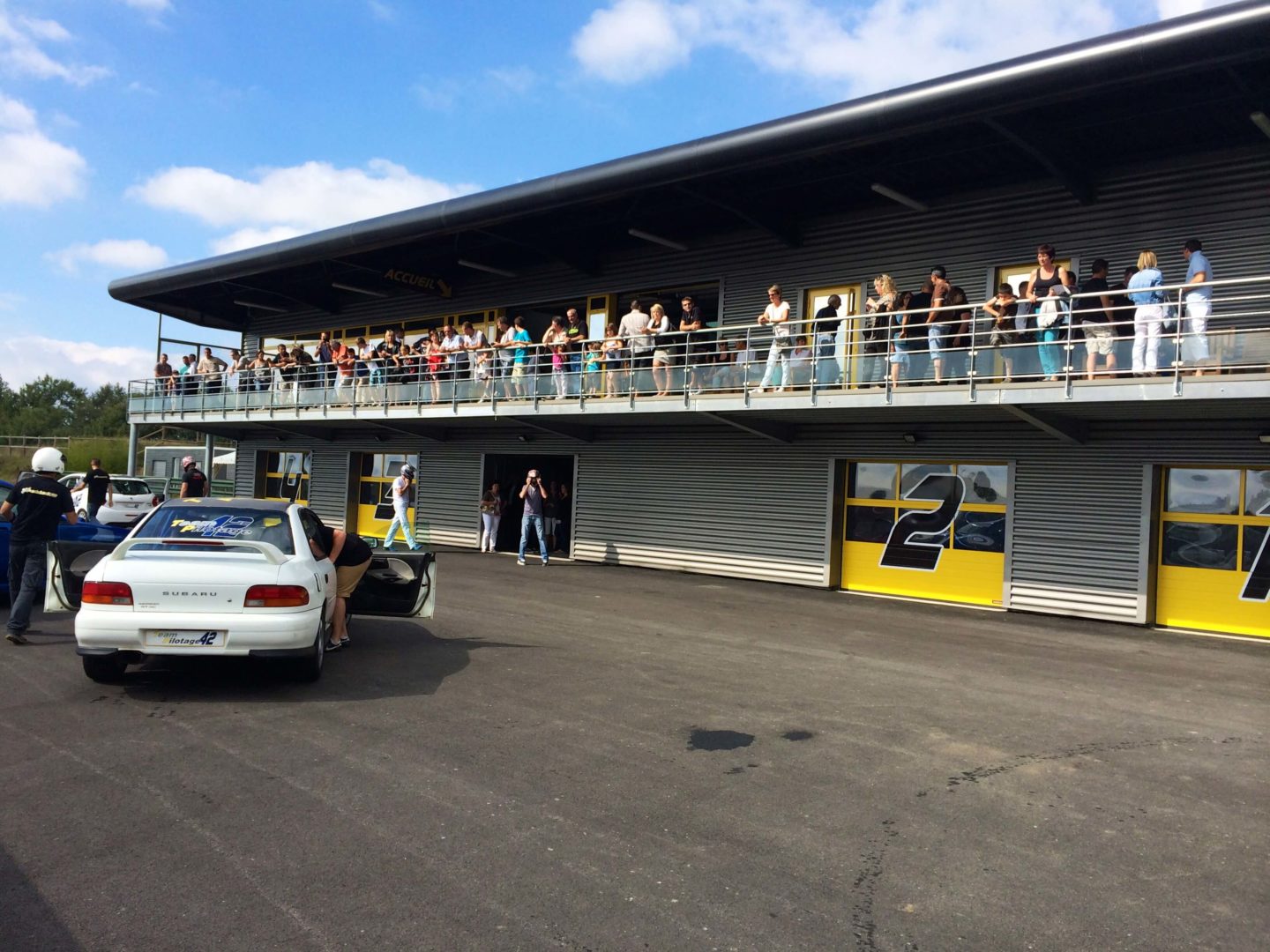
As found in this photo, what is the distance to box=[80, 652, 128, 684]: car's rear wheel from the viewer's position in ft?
23.5

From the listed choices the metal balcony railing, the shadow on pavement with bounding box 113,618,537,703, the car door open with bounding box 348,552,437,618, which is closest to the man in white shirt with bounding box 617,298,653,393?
the metal balcony railing

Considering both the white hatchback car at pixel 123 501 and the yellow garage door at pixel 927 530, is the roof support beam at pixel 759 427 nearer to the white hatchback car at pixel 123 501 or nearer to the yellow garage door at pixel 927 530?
the yellow garage door at pixel 927 530

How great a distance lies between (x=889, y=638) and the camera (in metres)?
11.2

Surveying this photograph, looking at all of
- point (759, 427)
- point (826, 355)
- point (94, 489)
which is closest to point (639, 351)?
point (759, 427)

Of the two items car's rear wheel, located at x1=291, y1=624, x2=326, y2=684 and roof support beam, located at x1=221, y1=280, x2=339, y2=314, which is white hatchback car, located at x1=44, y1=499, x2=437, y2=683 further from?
roof support beam, located at x1=221, y1=280, x2=339, y2=314

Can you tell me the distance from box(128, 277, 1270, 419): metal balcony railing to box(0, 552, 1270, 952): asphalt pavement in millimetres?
3931

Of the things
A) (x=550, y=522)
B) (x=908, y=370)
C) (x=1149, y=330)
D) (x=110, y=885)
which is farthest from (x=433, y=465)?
(x=110, y=885)

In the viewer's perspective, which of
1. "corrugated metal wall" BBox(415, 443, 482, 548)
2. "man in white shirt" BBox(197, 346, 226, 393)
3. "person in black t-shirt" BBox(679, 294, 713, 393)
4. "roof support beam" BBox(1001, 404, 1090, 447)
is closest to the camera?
"roof support beam" BBox(1001, 404, 1090, 447)

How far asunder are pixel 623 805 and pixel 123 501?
71.6ft

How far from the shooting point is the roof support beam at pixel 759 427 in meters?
16.1

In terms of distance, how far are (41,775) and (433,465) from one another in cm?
1856

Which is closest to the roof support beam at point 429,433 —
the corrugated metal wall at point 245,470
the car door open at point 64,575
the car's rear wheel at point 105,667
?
the corrugated metal wall at point 245,470

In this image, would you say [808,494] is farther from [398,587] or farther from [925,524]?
[398,587]

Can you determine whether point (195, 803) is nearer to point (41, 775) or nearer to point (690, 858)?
point (41, 775)
